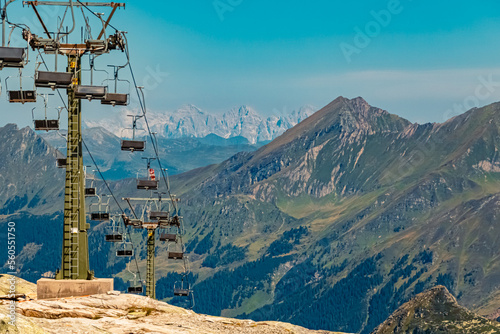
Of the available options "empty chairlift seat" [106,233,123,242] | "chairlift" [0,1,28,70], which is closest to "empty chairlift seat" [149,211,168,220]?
"empty chairlift seat" [106,233,123,242]

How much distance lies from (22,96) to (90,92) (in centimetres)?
450

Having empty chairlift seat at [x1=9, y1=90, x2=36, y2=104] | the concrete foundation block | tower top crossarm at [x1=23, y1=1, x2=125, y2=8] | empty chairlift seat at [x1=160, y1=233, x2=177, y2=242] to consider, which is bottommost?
the concrete foundation block

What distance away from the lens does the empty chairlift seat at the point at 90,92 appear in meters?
55.8

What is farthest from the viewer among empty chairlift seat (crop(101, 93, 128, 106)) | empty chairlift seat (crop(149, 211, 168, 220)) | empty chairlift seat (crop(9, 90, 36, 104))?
empty chairlift seat (crop(149, 211, 168, 220))

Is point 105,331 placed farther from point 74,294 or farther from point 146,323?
point 74,294

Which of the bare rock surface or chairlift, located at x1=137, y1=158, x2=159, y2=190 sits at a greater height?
chairlift, located at x1=137, y1=158, x2=159, y2=190

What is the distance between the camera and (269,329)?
2408 inches

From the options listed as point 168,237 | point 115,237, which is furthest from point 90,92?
point 168,237

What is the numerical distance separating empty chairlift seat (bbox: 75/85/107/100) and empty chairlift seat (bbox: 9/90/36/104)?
3.84m

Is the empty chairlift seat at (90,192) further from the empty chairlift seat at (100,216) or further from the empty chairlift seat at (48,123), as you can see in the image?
the empty chairlift seat at (48,123)

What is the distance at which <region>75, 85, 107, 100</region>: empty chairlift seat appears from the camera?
55.8 m

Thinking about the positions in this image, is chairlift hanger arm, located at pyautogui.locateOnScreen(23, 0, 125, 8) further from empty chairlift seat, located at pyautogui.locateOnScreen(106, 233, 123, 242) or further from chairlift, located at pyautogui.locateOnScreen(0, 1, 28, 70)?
empty chairlift seat, located at pyautogui.locateOnScreen(106, 233, 123, 242)

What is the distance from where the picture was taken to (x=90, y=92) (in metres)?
56.1

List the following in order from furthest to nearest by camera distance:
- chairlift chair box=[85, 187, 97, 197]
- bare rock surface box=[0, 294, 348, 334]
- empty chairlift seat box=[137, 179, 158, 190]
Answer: empty chairlift seat box=[137, 179, 158, 190] → chairlift chair box=[85, 187, 97, 197] → bare rock surface box=[0, 294, 348, 334]
